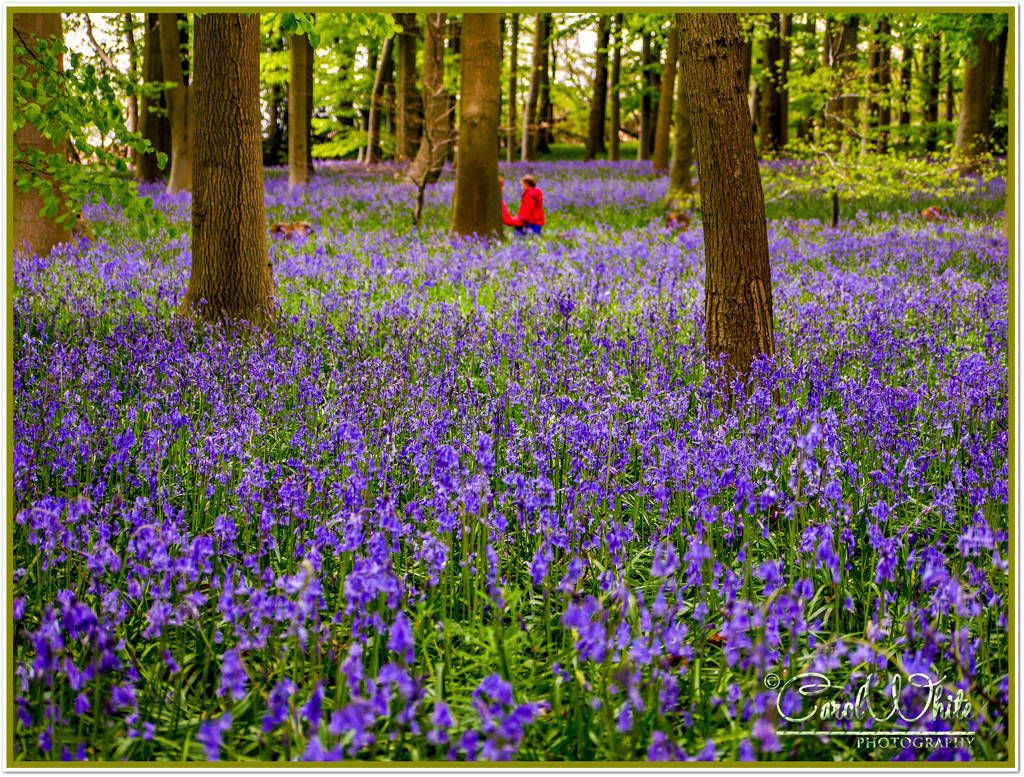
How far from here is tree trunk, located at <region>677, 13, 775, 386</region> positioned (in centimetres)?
410

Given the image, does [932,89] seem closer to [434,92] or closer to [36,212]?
[434,92]

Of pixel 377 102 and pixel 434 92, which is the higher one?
pixel 377 102

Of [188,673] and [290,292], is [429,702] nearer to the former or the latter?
[188,673]

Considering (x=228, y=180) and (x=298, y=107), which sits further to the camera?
(x=298, y=107)

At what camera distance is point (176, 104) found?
55.6 feet

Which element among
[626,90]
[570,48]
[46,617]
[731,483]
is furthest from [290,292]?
[570,48]

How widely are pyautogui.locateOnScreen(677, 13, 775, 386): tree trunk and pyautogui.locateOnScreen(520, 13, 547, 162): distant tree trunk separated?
2002 cm

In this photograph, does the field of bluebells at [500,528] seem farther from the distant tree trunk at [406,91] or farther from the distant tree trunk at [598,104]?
the distant tree trunk at [598,104]

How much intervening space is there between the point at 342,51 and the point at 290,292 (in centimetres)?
2424

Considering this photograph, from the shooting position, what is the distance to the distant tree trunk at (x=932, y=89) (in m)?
25.6

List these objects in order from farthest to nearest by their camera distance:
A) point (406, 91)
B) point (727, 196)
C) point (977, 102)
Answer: point (406, 91)
point (977, 102)
point (727, 196)

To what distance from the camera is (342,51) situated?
29.0 m

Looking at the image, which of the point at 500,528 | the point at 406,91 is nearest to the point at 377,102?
the point at 406,91

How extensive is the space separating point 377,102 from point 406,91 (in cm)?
99
